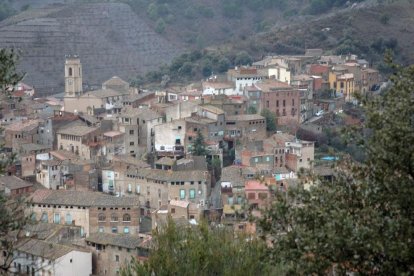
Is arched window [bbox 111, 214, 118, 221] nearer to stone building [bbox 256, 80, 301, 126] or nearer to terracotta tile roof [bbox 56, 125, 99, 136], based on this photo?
terracotta tile roof [bbox 56, 125, 99, 136]

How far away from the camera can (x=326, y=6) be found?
6812 cm

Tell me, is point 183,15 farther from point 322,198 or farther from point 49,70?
point 322,198

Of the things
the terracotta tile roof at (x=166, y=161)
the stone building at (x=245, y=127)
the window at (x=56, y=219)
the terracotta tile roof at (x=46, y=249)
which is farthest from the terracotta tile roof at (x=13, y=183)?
the stone building at (x=245, y=127)

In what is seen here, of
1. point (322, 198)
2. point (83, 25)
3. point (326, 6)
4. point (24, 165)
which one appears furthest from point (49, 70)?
point (322, 198)

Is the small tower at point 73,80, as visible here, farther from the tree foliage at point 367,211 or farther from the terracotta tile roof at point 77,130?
the tree foliage at point 367,211

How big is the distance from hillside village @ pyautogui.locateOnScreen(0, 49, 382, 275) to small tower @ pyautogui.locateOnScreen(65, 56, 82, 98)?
61 millimetres

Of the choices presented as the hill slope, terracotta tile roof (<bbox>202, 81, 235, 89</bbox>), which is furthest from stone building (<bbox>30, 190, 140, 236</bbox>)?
the hill slope

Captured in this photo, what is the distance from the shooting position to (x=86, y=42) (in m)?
66.4

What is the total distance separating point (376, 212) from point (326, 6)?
62.9 meters

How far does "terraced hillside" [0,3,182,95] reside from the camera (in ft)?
201

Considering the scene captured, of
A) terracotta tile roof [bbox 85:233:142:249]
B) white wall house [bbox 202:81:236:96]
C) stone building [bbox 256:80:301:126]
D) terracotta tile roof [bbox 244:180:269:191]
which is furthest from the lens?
white wall house [bbox 202:81:236:96]

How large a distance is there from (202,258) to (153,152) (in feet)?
60.2

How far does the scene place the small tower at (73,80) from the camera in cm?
3787

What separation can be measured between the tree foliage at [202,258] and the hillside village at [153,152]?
5.24 metres
